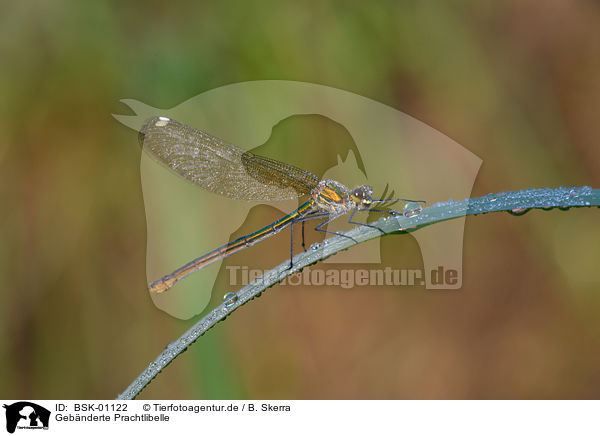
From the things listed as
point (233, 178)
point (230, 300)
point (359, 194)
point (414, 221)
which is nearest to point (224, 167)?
point (233, 178)

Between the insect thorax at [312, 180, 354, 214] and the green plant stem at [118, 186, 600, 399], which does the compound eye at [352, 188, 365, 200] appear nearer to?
the insect thorax at [312, 180, 354, 214]

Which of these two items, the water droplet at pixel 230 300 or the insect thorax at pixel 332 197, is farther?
the insect thorax at pixel 332 197

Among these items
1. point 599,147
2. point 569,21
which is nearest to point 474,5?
point 569,21
